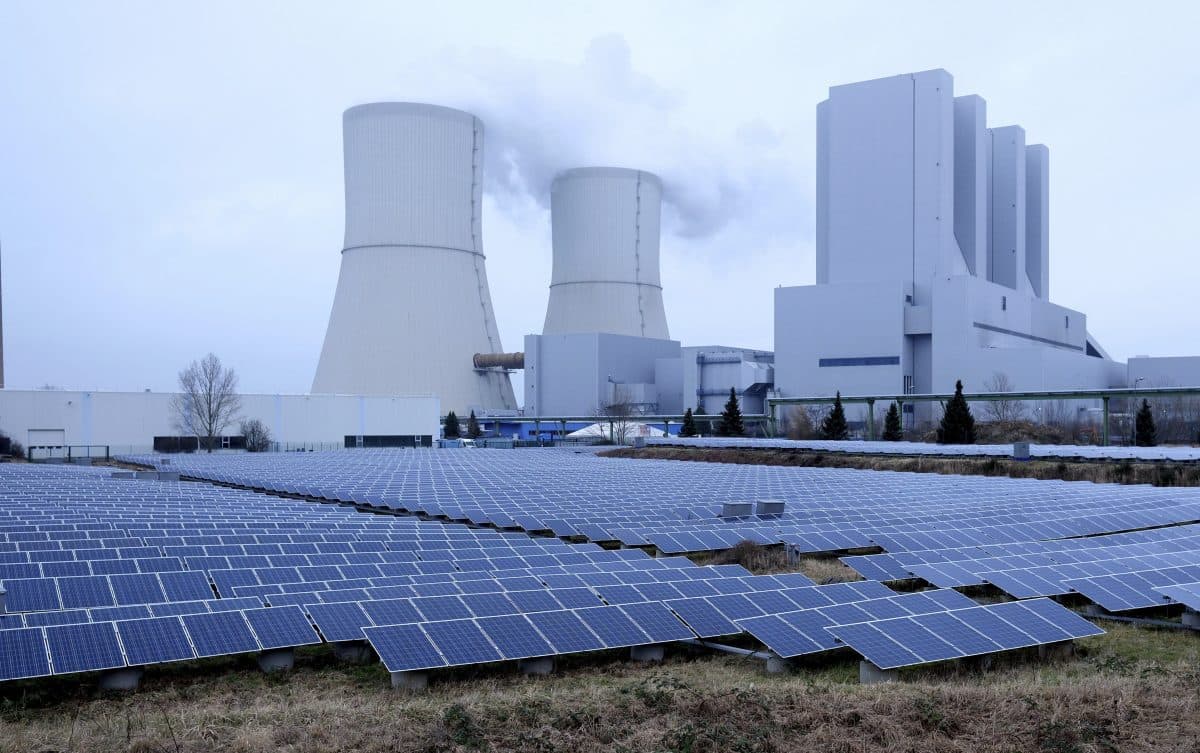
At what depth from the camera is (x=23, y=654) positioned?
19.9 ft

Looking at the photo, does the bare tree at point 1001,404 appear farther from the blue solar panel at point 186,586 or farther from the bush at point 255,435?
the blue solar panel at point 186,586

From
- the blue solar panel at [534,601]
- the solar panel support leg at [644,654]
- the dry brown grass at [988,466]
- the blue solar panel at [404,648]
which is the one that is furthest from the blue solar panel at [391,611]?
the dry brown grass at [988,466]

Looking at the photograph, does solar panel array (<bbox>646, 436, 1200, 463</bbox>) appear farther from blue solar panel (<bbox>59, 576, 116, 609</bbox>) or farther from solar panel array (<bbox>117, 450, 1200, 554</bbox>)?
blue solar panel (<bbox>59, 576, 116, 609</bbox>)

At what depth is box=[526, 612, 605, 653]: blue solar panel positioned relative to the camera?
735 centimetres

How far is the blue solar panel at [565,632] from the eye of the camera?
7.35m

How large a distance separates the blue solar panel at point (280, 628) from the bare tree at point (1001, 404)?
44604 millimetres

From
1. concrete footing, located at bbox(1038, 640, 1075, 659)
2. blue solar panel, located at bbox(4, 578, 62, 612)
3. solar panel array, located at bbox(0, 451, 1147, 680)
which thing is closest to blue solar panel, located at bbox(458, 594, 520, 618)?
solar panel array, located at bbox(0, 451, 1147, 680)

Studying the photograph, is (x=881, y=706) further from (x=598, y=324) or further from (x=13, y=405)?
(x=598, y=324)

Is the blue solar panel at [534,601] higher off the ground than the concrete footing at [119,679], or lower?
higher

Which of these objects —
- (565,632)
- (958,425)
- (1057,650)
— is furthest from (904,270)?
(565,632)

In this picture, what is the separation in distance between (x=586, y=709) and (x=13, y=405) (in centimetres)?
4625

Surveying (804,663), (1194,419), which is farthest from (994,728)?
(1194,419)

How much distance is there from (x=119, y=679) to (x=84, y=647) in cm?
45

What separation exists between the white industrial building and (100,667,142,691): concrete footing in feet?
154
